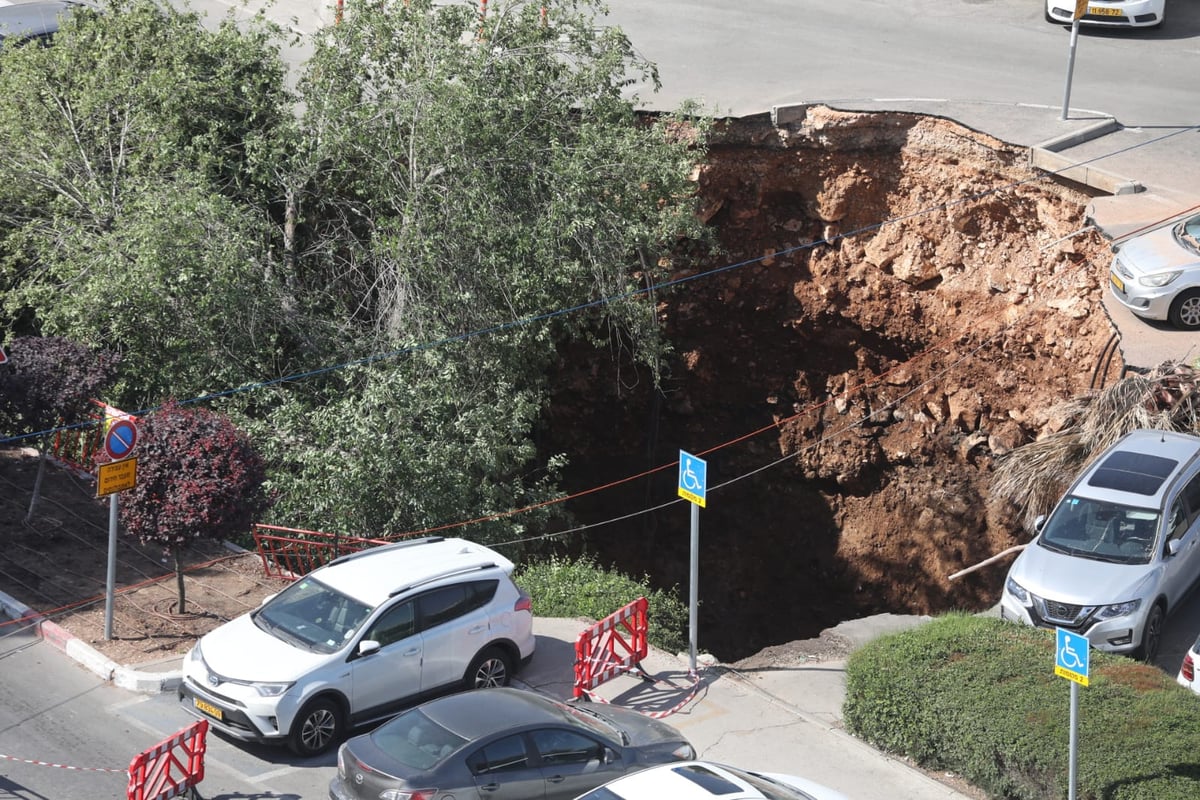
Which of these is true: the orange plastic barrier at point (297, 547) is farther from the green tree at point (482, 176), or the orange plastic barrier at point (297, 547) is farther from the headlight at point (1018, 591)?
the headlight at point (1018, 591)

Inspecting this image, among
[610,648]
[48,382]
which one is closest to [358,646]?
[610,648]

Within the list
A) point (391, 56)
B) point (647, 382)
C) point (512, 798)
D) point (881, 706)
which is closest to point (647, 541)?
point (647, 382)

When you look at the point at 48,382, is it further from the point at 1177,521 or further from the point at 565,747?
the point at 1177,521

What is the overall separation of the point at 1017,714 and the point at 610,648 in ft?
13.0

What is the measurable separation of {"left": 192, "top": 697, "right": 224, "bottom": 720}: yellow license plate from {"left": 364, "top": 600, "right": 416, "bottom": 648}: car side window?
1396mm

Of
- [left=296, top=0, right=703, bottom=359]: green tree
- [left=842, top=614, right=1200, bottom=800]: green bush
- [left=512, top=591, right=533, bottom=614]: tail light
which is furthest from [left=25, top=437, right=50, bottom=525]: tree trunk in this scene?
[left=842, top=614, right=1200, bottom=800]: green bush

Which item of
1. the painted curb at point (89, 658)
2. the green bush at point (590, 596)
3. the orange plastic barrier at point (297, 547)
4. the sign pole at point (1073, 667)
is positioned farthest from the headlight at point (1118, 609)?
the painted curb at point (89, 658)

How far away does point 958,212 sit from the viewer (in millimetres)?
20172

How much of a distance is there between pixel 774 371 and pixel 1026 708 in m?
13.8

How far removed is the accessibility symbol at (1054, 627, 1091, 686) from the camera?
29.6 ft

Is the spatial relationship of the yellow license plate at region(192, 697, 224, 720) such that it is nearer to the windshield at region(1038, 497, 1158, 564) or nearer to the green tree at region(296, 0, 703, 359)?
the green tree at region(296, 0, 703, 359)

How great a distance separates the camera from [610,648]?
39.8 feet

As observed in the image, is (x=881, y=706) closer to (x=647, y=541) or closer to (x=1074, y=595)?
(x=1074, y=595)

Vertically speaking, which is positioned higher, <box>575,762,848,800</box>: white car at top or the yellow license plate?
<box>575,762,848,800</box>: white car at top
